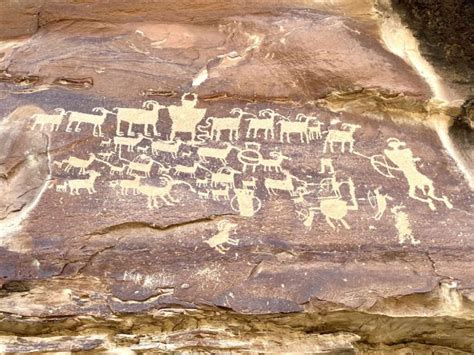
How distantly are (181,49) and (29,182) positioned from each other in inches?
56.2

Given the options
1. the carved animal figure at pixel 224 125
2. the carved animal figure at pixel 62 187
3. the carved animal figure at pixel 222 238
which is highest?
the carved animal figure at pixel 224 125

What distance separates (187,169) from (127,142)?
44 cm

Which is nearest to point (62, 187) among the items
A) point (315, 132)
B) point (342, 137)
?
point (315, 132)

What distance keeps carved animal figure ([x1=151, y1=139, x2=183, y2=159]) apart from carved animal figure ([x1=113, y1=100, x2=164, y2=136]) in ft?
0.28

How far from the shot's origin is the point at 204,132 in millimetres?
4043

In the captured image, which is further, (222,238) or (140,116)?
(140,116)

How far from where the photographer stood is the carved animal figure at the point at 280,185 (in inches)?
150

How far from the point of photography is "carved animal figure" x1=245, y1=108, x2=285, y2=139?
4.06 m

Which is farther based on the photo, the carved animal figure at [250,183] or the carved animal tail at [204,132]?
the carved animal tail at [204,132]

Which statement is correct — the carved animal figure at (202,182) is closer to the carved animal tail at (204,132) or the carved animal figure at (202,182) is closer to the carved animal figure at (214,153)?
the carved animal figure at (214,153)

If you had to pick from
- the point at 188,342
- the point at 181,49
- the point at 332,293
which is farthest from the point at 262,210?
the point at 181,49

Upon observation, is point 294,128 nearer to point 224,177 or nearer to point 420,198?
point 224,177

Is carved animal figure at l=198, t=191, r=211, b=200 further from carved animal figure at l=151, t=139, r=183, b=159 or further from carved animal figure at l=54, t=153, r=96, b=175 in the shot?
carved animal figure at l=54, t=153, r=96, b=175

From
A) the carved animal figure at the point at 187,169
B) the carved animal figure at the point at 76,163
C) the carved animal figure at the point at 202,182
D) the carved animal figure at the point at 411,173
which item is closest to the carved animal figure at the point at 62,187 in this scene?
the carved animal figure at the point at 76,163
